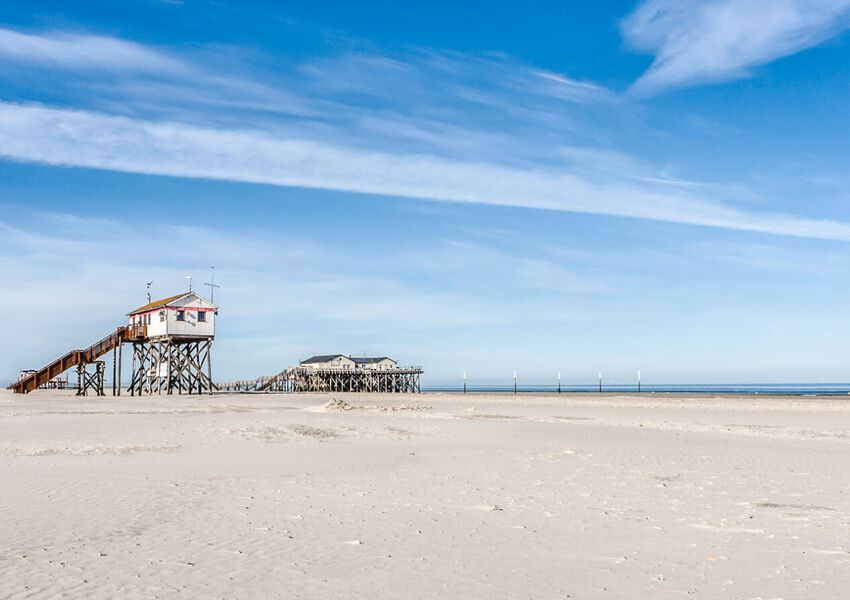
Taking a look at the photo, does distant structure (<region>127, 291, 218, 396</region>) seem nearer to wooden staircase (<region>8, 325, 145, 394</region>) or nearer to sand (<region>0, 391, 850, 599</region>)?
A: wooden staircase (<region>8, 325, 145, 394</region>)

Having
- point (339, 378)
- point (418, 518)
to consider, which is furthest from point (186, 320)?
point (418, 518)

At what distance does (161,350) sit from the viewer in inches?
2301

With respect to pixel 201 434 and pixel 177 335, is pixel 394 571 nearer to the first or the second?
pixel 201 434

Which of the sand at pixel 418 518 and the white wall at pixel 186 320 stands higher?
the white wall at pixel 186 320

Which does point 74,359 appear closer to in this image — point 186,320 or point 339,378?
point 186,320

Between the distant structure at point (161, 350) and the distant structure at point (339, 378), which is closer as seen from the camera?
the distant structure at point (161, 350)

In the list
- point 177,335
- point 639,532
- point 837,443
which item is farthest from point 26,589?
point 177,335

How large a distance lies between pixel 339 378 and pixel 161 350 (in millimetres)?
30560

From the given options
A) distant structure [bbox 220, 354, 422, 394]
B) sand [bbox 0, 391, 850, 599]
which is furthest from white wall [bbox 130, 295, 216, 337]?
sand [bbox 0, 391, 850, 599]

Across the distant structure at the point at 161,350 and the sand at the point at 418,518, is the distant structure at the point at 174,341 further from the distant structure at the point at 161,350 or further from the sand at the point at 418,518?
the sand at the point at 418,518

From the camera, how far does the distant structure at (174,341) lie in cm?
5584

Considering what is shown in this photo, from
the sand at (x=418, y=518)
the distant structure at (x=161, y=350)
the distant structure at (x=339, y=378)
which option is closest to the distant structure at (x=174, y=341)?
Answer: the distant structure at (x=161, y=350)

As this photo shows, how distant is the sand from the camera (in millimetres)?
6883

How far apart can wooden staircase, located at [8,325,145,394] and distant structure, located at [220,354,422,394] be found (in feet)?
91.3
